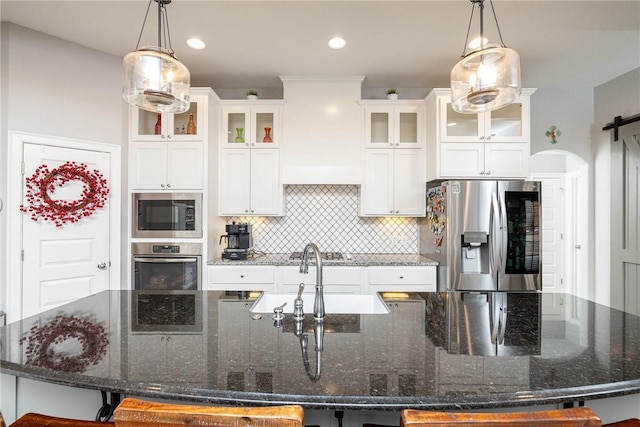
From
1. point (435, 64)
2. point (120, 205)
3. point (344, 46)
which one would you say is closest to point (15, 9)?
point (120, 205)

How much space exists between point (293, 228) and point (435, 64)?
215 centimetres

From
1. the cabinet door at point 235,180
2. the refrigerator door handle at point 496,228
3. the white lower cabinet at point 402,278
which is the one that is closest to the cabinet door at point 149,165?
the cabinet door at point 235,180

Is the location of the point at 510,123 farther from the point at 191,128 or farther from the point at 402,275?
the point at 191,128

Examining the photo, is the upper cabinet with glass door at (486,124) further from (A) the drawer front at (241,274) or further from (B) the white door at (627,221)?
(A) the drawer front at (241,274)

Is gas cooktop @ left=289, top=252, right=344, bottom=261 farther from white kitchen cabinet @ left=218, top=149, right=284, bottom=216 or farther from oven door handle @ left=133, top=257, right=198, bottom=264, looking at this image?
oven door handle @ left=133, top=257, right=198, bottom=264

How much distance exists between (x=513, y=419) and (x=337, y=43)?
9.22ft

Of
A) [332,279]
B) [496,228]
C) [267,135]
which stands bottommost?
[332,279]

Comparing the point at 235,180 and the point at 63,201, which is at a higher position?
the point at 235,180

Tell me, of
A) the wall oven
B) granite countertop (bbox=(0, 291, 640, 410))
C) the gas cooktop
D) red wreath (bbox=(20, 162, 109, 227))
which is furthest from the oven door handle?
granite countertop (bbox=(0, 291, 640, 410))

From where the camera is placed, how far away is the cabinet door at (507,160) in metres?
3.26

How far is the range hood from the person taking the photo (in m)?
3.46

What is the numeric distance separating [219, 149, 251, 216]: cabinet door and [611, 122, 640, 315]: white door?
368cm

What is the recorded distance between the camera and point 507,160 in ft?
10.7

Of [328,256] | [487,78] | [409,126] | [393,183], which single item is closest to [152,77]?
[487,78]
